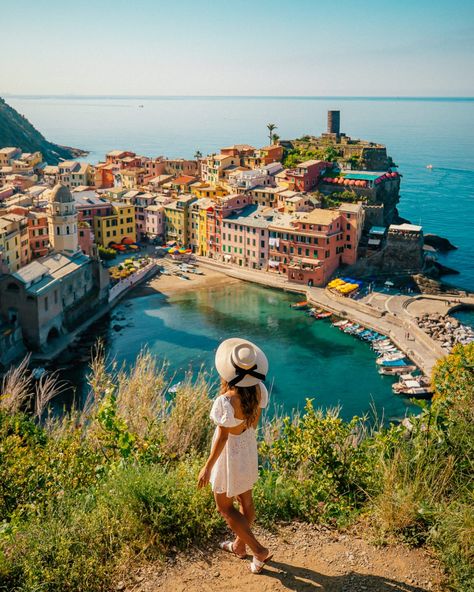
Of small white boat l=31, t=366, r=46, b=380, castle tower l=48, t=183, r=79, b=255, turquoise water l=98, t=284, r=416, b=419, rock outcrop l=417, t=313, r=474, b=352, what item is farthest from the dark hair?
castle tower l=48, t=183, r=79, b=255

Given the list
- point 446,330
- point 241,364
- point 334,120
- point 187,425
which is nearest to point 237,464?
point 241,364

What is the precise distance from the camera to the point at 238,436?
17.8ft

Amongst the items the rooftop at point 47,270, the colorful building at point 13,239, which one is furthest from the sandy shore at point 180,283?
the colorful building at point 13,239

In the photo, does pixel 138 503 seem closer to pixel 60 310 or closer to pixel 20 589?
pixel 20 589

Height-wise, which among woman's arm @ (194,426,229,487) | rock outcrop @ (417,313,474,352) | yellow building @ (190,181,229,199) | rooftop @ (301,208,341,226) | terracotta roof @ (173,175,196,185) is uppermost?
woman's arm @ (194,426,229,487)

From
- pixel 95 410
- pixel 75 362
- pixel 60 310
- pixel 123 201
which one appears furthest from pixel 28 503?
pixel 123 201

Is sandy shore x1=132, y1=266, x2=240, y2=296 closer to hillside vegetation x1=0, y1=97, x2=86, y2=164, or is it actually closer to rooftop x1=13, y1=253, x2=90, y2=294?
rooftop x1=13, y1=253, x2=90, y2=294

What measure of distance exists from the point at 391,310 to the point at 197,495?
33.3 meters

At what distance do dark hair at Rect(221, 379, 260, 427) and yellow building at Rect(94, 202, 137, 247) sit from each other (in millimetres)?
47290

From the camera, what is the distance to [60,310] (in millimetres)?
33719

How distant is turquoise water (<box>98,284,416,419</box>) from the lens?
1117 inches

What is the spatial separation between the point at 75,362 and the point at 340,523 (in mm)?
26381

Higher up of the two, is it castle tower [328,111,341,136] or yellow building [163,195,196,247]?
castle tower [328,111,341,136]

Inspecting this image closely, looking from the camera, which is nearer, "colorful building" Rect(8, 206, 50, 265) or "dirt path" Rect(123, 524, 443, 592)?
"dirt path" Rect(123, 524, 443, 592)
